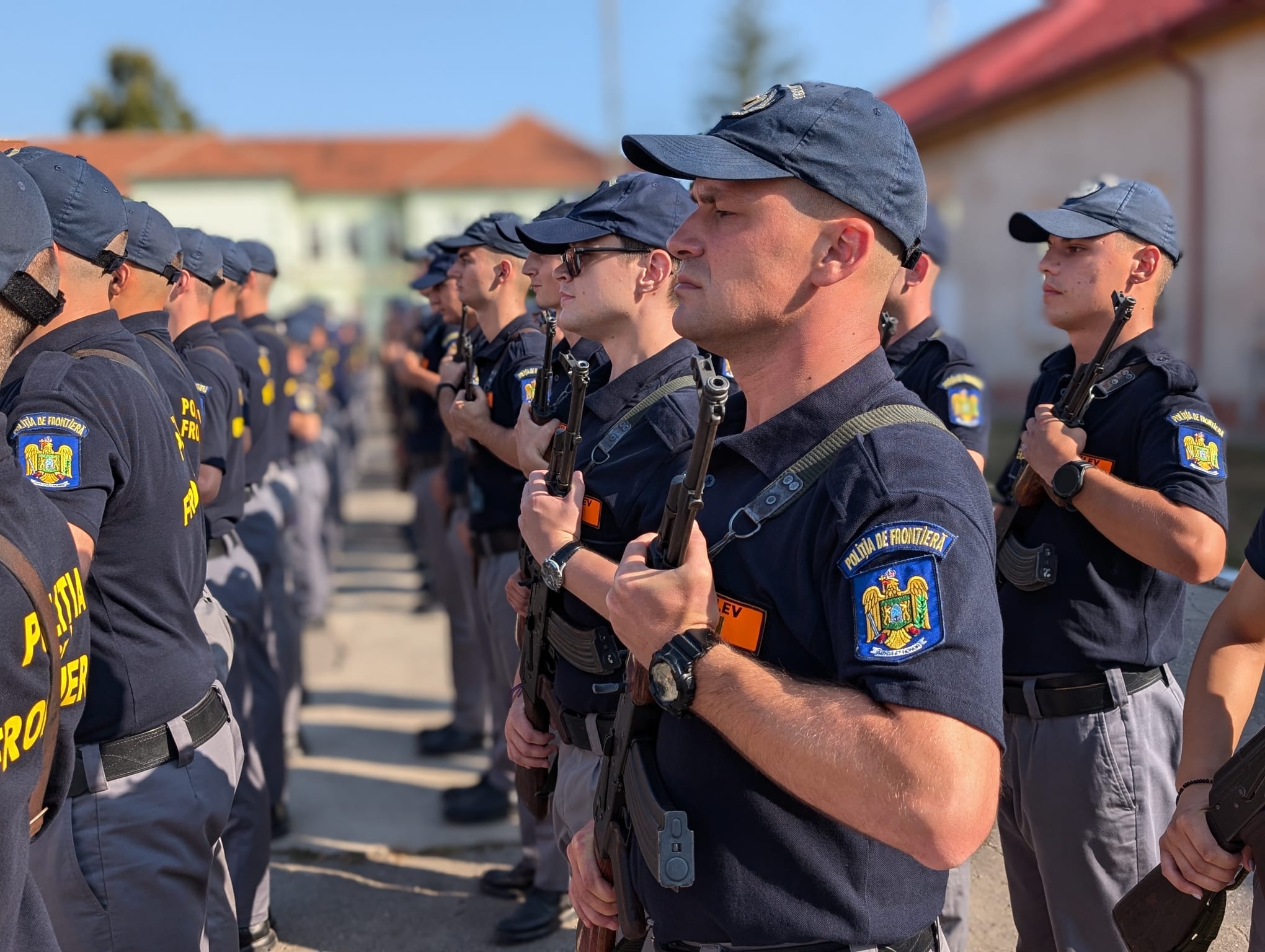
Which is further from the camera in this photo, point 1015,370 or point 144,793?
point 1015,370

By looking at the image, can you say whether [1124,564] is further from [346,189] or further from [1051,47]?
[346,189]

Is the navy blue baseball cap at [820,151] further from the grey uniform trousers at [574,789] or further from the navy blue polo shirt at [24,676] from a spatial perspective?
the grey uniform trousers at [574,789]

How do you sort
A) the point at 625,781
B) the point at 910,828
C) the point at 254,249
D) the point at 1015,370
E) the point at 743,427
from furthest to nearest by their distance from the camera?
1. the point at 1015,370
2. the point at 254,249
3. the point at 743,427
4. the point at 625,781
5. the point at 910,828

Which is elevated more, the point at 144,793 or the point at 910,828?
the point at 910,828

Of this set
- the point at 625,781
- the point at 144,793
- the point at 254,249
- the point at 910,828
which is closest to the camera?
the point at 910,828

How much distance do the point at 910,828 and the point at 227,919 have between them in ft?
7.91

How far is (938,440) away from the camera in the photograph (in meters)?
1.66

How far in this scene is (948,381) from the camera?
3.72m

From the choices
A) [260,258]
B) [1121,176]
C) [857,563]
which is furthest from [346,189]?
[857,563]

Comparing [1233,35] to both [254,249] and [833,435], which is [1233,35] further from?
[833,435]

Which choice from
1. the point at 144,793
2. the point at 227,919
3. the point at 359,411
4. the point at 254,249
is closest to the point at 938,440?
the point at 144,793

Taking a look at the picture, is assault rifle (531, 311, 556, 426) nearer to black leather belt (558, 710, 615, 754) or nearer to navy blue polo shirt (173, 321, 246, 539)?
black leather belt (558, 710, 615, 754)

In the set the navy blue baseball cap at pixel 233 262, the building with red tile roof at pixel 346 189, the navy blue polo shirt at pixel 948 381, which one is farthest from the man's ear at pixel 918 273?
the building with red tile roof at pixel 346 189

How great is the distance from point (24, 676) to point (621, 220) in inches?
78.7
